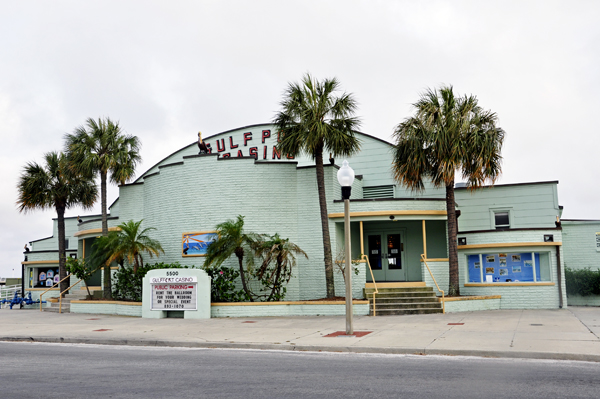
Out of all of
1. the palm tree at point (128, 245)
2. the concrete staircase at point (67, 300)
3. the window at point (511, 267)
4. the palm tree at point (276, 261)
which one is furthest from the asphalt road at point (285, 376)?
the concrete staircase at point (67, 300)

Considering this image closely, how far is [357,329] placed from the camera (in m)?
14.4

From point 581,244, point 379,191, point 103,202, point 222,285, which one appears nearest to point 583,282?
point 581,244

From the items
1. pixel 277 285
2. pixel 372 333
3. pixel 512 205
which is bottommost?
pixel 372 333

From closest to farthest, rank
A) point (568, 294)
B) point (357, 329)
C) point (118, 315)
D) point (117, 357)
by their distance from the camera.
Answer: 1. point (117, 357)
2. point (357, 329)
3. point (118, 315)
4. point (568, 294)

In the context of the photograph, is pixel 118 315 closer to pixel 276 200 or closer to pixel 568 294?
pixel 276 200

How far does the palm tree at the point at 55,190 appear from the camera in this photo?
2686cm

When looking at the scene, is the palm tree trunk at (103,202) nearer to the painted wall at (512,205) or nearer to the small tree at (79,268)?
the small tree at (79,268)

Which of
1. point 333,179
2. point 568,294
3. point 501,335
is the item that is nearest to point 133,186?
point 333,179

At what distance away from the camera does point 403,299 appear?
63.4 feet

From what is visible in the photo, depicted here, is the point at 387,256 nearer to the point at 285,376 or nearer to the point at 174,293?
the point at 174,293

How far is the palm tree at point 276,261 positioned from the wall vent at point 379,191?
6.17 meters

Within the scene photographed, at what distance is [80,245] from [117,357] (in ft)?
65.9

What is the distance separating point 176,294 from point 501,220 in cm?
1464

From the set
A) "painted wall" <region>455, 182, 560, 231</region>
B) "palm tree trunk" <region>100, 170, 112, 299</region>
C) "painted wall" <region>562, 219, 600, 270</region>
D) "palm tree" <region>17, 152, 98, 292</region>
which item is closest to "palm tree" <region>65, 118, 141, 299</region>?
"palm tree trunk" <region>100, 170, 112, 299</region>
